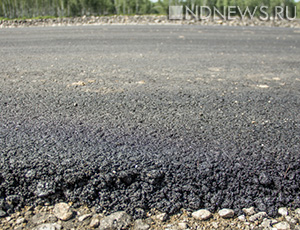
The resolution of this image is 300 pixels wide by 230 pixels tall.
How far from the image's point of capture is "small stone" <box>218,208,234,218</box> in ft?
5.17

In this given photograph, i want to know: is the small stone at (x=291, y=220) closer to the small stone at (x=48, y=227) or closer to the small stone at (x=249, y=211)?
the small stone at (x=249, y=211)

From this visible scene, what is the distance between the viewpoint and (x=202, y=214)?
1583 mm

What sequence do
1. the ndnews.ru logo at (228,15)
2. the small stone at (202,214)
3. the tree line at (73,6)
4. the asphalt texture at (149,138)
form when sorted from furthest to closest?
the tree line at (73,6) < the ndnews.ru logo at (228,15) < the asphalt texture at (149,138) < the small stone at (202,214)

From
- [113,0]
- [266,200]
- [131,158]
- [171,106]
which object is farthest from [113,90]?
[113,0]

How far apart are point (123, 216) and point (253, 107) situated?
1858mm

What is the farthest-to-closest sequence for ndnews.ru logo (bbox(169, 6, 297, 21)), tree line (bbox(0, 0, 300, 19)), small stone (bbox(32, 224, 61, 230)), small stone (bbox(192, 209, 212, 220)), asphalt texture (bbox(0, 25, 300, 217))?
tree line (bbox(0, 0, 300, 19)) → ndnews.ru logo (bbox(169, 6, 297, 21)) → asphalt texture (bbox(0, 25, 300, 217)) → small stone (bbox(192, 209, 212, 220)) → small stone (bbox(32, 224, 61, 230))

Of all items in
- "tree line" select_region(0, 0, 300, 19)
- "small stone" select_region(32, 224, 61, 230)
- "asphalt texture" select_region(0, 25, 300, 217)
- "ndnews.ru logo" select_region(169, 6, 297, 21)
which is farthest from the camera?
"tree line" select_region(0, 0, 300, 19)

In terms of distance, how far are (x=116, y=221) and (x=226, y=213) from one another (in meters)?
0.63

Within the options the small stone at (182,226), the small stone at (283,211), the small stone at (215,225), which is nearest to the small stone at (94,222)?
the small stone at (182,226)

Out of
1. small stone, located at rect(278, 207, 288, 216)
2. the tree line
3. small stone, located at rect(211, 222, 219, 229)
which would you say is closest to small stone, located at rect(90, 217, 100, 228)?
small stone, located at rect(211, 222, 219, 229)

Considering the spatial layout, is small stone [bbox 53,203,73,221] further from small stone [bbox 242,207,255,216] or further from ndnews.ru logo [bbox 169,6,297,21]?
A: ndnews.ru logo [bbox 169,6,297,21]

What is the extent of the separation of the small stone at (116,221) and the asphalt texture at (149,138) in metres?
0.05

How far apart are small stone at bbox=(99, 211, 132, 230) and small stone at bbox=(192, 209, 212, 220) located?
1.23 ft

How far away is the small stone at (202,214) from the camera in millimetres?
1562
